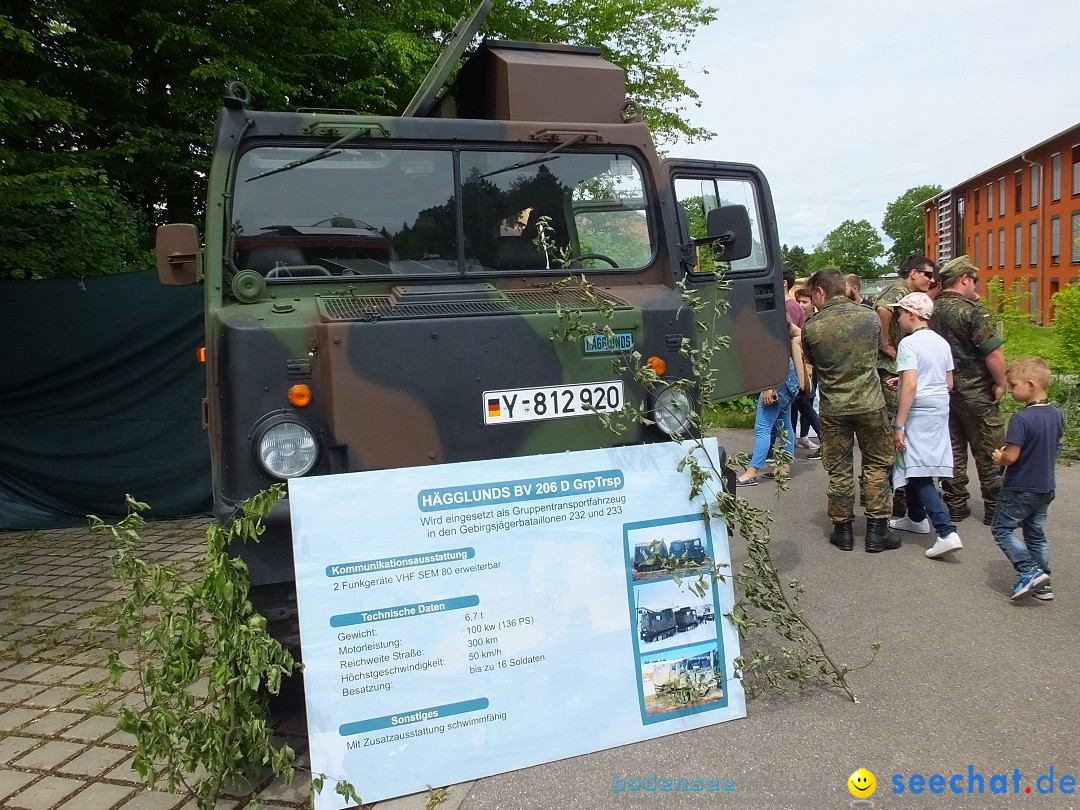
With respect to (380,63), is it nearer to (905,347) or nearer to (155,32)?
(155,32)

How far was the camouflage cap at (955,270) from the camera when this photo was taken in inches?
233

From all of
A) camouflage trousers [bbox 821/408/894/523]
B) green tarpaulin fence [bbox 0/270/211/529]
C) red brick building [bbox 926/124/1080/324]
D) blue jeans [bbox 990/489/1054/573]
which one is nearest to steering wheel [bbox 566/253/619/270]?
camouflage trousers [bbox 821/408/894/523]

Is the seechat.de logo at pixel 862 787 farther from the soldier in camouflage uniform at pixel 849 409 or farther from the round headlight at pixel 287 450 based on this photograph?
the soldier in camouflage uniform at pixel 849 409

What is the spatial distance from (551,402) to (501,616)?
36.3 inches

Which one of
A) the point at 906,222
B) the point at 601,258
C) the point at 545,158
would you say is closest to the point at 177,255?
the point at 545,158

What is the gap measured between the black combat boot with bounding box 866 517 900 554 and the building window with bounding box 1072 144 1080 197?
1435 inches

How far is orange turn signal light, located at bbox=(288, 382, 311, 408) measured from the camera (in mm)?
3195

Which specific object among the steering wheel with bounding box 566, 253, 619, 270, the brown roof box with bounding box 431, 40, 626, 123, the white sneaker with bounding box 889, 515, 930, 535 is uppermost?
the brown roof box with bounding box 431, 40, 626, 123

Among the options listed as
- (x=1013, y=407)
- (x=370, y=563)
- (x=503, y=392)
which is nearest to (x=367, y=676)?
(x=370, y=563)

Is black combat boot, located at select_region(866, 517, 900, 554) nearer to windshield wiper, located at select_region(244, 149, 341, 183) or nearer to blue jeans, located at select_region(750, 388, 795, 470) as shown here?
blue jeans, located at select_region(750, 388, 795, 470)

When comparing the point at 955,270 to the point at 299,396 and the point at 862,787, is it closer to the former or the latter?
the point at 862,787

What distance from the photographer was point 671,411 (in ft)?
11.9

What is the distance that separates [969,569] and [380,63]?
8329mm

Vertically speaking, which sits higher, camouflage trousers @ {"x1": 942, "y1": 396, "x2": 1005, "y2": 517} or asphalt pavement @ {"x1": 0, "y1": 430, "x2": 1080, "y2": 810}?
camouflage trousers @ {"x1": 942, "y1": 396, "x2": 1005, "y2": 517}
